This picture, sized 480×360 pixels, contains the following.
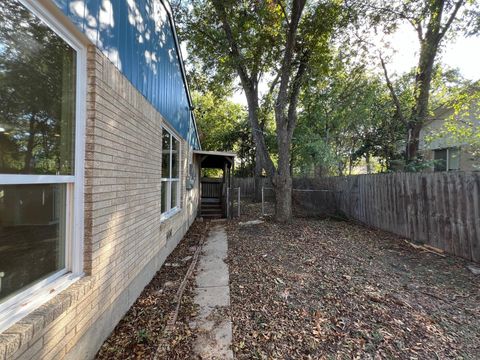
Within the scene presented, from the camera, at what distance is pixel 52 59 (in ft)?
6.71

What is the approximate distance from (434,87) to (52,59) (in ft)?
53.2

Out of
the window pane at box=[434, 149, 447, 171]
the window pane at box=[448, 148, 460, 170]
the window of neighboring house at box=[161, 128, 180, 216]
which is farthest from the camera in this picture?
the window pane at box=[434, 149, 447, 171]

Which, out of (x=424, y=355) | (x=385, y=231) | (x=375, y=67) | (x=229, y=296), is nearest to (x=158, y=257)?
(x=229, y=296)

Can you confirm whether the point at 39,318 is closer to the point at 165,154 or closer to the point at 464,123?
the point at 165,154

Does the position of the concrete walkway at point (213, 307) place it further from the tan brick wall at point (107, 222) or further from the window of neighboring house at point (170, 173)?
the window of neighboring house at point (170, 173)

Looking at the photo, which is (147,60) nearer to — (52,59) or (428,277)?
(52,59)

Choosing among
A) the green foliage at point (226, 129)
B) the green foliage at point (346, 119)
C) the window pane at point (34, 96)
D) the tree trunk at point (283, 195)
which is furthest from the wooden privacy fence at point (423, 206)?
the green foliage at point (226, 129)

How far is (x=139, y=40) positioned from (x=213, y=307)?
12.6 ft

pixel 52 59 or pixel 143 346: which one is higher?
pixel 52 59

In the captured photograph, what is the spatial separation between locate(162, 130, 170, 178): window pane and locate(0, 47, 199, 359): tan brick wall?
1449 millimetres

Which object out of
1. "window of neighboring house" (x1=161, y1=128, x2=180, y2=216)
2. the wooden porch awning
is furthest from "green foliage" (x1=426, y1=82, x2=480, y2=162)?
"window of neighboring house" (x1=161, y1=128, x2=180, y2=216)

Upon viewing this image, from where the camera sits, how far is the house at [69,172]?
5.50ft

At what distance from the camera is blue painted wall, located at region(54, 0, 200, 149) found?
240 cm

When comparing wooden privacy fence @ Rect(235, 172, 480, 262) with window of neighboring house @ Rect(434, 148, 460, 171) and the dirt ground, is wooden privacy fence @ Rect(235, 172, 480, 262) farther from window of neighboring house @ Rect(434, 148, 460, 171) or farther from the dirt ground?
window of neighboring house @ Rect(434, 148, 460, 171)
